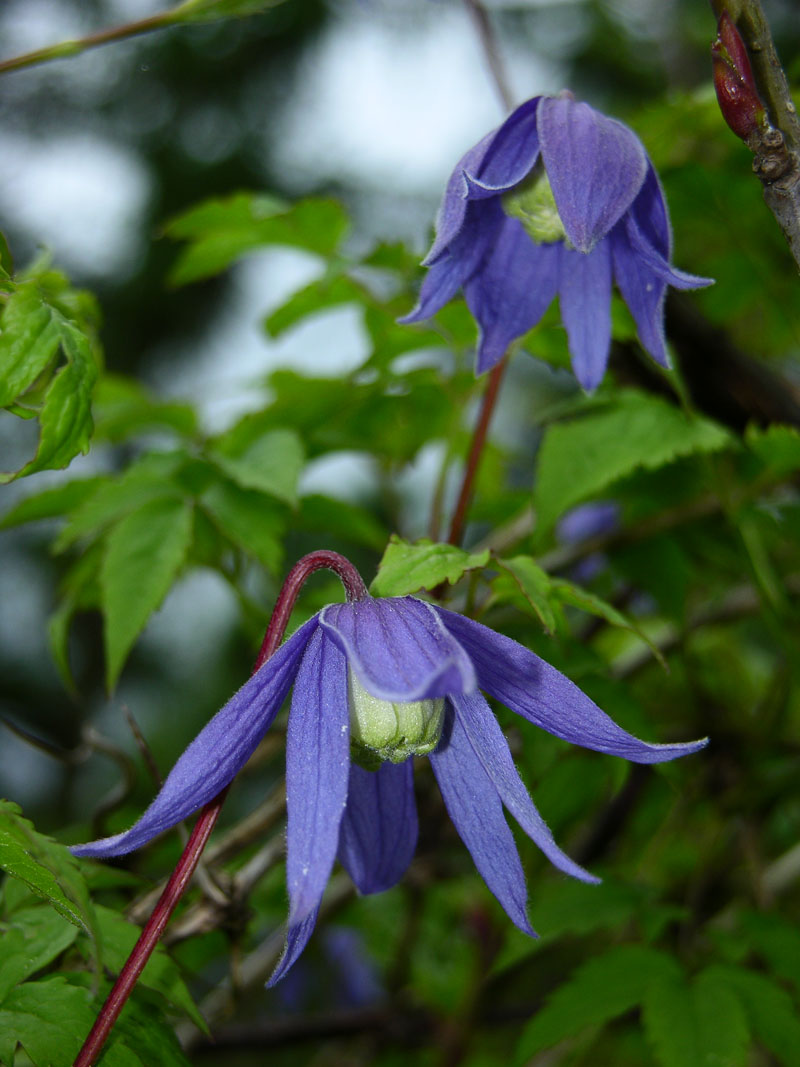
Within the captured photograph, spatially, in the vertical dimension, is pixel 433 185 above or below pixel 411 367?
below

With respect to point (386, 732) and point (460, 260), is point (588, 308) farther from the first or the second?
point (386, 732)

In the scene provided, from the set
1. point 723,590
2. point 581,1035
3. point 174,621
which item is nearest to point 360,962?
point 581,1035

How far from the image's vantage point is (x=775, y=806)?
1202mm

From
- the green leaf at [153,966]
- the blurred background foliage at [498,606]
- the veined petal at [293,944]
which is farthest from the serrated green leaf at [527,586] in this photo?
the green leaf at [153,966]

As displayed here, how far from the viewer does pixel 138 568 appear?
2.72 ft

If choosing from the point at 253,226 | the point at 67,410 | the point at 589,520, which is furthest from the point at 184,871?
the point at 589,520

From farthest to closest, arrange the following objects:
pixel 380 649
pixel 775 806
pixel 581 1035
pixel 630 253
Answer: pixel 775 806
pixel 581 1035
pixel 630 253
pixel 380 649

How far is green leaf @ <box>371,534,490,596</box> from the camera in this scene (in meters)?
0.57

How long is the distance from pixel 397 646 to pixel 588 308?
38cm

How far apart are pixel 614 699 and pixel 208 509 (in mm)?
423

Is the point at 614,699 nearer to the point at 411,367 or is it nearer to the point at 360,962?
the point at 411,367

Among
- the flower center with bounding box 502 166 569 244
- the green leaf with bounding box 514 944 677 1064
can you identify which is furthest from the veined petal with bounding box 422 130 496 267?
the green leaf with bounding box 514 944 677 1064

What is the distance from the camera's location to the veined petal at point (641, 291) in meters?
0.69

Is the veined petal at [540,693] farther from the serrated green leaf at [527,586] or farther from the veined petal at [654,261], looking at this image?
the veined petal at [654,261]
